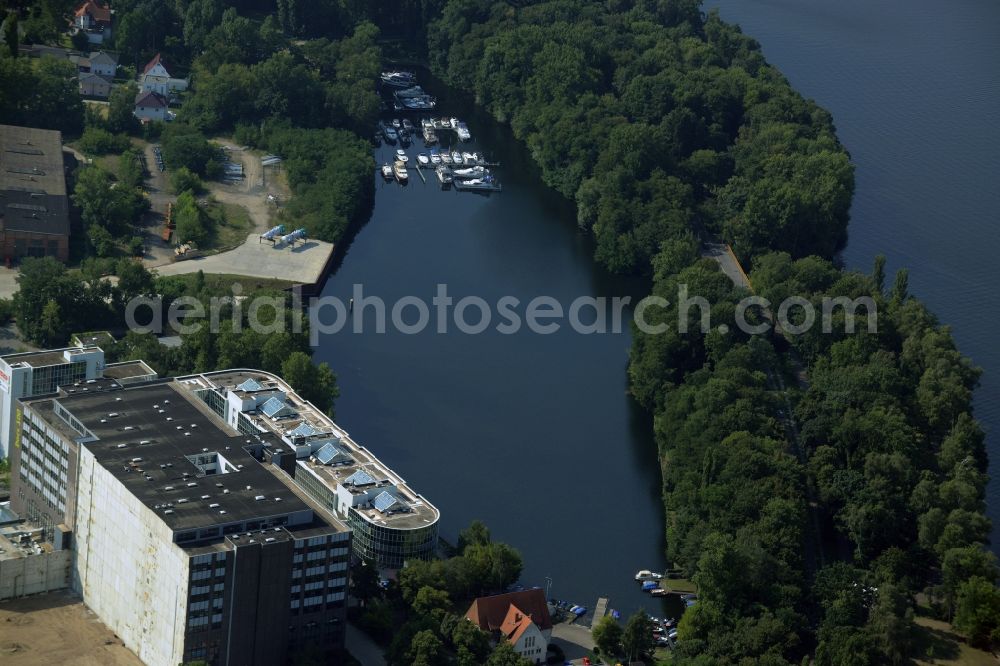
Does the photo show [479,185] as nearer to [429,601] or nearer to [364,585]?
[364,585]

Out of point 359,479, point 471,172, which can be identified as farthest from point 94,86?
point 359,479

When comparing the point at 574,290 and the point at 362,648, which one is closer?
the point at 362,648

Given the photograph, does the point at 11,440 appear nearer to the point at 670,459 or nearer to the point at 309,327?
the point at 309,327

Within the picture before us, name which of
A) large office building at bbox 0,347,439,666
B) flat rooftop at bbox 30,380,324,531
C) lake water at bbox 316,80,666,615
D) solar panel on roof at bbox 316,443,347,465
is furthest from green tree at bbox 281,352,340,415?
flat rooftop at bbox 30,380,324,531

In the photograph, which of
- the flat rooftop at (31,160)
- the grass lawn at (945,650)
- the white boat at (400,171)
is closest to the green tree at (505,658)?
the grass lawn at (945,650)

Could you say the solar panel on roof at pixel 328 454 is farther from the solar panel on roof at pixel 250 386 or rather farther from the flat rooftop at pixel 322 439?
the solar panel on roof at pixel 250 386

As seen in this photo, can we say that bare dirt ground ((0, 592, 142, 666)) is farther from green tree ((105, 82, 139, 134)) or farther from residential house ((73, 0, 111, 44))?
residential house ((73, 0, 111, 44))
